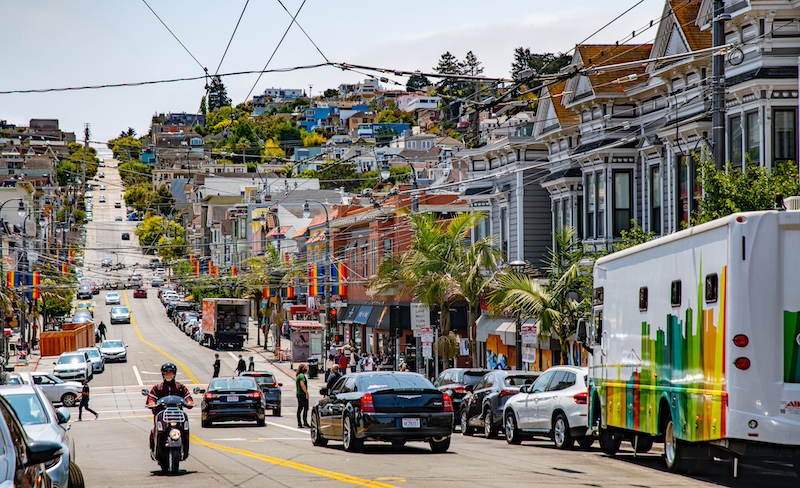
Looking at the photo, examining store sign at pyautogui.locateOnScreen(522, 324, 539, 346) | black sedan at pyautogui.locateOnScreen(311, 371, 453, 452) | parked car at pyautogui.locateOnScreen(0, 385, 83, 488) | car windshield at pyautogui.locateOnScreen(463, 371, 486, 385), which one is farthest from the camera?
store sign at pyautogui.locateOnScreen(522, 324, 539, 346)

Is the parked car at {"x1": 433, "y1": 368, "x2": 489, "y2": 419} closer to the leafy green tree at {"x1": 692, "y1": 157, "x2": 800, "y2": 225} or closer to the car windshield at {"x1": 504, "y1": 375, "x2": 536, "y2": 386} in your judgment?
the car windshield at {"x1": 504, "y1": 375, "x2": 536, "y2": 386}

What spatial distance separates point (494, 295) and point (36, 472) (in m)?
31.8

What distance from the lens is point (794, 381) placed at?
1345cm

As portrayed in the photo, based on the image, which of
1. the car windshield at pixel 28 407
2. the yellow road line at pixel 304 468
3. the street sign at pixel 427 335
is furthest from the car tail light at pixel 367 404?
the street sign at pixel 427 335

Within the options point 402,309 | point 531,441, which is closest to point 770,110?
point 531,441

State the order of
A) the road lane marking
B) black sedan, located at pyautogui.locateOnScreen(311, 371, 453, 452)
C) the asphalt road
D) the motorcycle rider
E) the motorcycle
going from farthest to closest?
the road lane marking, black sedan, located at pyautogui.locateOnScreen(311, 371, 453, 452), the motorcycle rider, the motorcycle, the asphalt road

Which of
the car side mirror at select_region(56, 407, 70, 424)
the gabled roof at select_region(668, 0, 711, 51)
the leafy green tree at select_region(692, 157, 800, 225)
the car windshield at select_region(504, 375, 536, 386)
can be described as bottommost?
the car windshield at select_region(504, 375, 536, 386)

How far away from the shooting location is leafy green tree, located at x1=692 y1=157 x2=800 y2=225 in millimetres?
21797

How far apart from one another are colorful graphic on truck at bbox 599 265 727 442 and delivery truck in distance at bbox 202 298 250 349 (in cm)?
6084

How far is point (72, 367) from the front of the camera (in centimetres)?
5569

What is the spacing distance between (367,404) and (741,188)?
8.05m

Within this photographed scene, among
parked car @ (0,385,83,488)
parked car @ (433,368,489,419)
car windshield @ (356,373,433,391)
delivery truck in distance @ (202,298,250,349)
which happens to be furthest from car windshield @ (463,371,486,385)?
delivery truck in distance @ (202,298,250,349)

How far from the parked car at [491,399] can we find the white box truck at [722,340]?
8.74 metres

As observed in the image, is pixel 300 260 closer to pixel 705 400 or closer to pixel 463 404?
pixel 463 404
